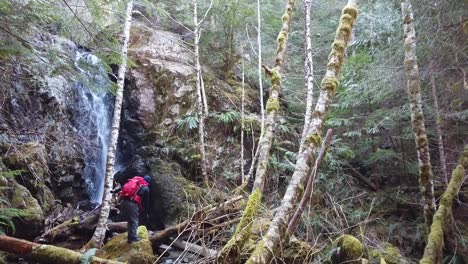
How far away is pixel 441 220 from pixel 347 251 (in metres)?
2.01

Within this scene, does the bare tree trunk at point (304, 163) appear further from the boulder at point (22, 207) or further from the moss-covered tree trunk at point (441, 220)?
the boulder at point (22, 207)

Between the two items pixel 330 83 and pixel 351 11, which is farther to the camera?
pixel 351 11

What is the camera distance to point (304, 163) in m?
4.56

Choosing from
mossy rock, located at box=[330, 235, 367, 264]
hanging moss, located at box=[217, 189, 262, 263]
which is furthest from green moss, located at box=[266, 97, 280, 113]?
mossy rock, located at box=[330, 235, 367, 264]

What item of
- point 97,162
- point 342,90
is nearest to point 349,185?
point 342,90

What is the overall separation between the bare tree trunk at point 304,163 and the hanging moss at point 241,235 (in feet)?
1.39

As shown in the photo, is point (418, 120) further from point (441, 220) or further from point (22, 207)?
point (22, 207)

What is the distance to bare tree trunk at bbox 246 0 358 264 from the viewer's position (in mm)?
3877

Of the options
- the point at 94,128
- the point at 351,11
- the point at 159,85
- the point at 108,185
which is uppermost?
the point at 159,85

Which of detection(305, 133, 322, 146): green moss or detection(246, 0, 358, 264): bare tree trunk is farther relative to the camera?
detection(305, 133, 322, 146): green moss

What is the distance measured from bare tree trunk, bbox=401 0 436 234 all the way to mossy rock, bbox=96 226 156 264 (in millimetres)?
5386

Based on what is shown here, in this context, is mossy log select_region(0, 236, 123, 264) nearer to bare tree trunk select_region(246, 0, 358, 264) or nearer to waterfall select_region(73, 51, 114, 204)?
bare tree trunk select_region(246, 0, 358, 264)

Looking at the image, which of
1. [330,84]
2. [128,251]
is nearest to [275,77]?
[330,84]

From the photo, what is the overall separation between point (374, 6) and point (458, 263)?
9694 mm
